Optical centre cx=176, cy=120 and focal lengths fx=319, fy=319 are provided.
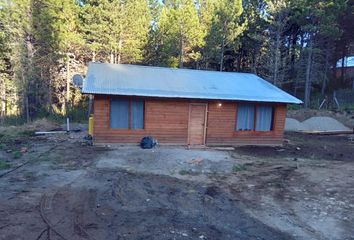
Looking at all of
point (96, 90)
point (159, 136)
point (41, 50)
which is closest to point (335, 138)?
point (159, 136)

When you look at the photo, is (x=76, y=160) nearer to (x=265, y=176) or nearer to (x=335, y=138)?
(x=265, y=176)

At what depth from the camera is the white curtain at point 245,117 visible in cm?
1480

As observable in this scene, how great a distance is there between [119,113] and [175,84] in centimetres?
313

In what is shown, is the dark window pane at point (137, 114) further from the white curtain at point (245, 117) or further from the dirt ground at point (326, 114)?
the dirt ground at point (326, 114)

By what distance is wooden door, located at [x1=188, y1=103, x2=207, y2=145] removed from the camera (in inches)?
559

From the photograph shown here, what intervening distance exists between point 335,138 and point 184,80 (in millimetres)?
9631

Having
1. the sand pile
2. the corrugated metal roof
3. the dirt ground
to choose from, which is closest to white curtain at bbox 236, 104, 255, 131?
the corrugated metal roof

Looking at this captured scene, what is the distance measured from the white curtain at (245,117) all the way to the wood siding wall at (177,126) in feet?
0.82

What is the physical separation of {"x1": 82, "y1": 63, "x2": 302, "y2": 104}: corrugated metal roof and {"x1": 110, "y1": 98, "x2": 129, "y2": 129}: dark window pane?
1.81 feet

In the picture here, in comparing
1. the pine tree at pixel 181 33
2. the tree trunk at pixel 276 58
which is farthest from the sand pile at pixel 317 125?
the pine tree at pixel 181 33

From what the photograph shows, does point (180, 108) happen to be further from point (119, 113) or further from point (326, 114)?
point (326, 114)

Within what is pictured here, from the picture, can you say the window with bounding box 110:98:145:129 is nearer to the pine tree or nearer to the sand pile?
the sand pile

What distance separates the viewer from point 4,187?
7125mm

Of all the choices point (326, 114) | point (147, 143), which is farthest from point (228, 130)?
point (326, 114)
